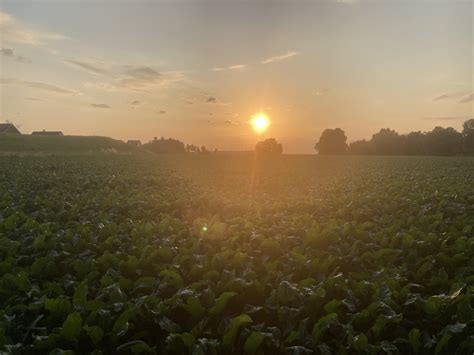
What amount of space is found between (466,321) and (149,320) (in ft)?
11.6

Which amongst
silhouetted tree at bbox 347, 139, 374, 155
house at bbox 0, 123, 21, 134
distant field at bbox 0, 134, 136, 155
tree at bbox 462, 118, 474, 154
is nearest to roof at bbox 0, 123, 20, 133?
house at bbox 0, 123, 21, 134

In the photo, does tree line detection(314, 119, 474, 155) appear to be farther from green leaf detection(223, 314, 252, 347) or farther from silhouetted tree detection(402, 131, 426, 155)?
green leaf detection(223, 314, 252, 347)

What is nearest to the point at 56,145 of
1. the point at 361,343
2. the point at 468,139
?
the point at 361,343

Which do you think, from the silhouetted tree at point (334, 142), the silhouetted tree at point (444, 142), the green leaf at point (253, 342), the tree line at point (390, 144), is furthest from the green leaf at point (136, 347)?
the silhouetted tree at point (334, 142)

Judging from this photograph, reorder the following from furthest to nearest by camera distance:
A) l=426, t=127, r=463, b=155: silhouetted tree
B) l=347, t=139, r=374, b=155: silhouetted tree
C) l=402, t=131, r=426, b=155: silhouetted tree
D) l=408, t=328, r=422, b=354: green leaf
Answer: l=347, t=139, r=374, b=155: silhouetted tree
l=402, t=131, r=426, b=155: silhouetted tree
l=426, t=127, r=463, b=155: silhouetted tree
l=408, t=328, r=422, b=354: green leaf

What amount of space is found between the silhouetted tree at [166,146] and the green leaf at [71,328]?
116152mm

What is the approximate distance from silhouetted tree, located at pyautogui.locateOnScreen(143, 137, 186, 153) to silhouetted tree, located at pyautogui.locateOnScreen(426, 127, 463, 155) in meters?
66.6

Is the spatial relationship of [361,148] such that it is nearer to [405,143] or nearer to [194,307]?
[405,143]

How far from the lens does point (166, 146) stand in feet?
393

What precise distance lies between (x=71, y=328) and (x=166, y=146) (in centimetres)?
11790

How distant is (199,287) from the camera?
5.13m

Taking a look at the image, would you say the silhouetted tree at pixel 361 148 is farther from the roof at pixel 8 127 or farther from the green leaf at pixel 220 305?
the green leaf at pixel 220 305

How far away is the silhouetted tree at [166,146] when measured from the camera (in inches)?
4692

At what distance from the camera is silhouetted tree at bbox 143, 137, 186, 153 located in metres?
119
